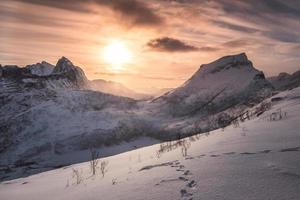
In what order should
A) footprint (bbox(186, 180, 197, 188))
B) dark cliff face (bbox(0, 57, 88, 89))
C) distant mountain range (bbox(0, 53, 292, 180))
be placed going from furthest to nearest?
dark cliff face (bbox(0, 57, 88, 89))
distant mountain range (bbox(0, 53, 292, 180))
footprint (bbox(186, 180, 197, 188))

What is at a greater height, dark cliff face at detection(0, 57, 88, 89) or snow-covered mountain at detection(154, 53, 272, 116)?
dark cliff face at detection(0, 57, 88, 89)

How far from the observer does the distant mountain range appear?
88.1 meters

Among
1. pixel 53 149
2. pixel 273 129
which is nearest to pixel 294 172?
pixel 273 129

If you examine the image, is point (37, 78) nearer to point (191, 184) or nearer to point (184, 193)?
point (191, 184)

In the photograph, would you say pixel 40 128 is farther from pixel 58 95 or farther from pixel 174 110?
pixel 174 110

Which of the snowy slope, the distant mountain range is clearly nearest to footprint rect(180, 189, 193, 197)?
the snowy slope

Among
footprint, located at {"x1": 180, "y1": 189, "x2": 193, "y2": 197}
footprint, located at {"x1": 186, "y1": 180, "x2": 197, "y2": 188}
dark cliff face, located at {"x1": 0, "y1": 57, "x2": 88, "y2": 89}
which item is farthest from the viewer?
dark cliff face, located at {"x1": 0, "y1": 57, "x2": 88, "y2": 89}

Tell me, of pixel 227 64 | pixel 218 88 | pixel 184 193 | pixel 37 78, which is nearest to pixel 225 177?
pixel 184 193

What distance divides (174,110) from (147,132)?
15.9 metres

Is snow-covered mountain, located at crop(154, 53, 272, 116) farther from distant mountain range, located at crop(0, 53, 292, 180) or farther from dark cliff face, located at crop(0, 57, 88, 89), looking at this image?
dark cliff face, located at crop(0, 57, 88, 89)

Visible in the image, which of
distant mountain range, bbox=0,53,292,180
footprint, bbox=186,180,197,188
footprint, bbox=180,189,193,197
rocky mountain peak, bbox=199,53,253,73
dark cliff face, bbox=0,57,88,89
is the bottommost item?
footprint, bbox=180,189,193,197

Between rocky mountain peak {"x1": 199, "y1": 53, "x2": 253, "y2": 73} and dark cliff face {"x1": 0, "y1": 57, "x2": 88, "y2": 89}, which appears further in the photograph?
dark cliff face {"x1": 0, "y1": 57, "x2": 88, "y2": 89}

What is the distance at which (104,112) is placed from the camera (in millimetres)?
104562

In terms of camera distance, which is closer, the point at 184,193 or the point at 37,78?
the point at 184,193
